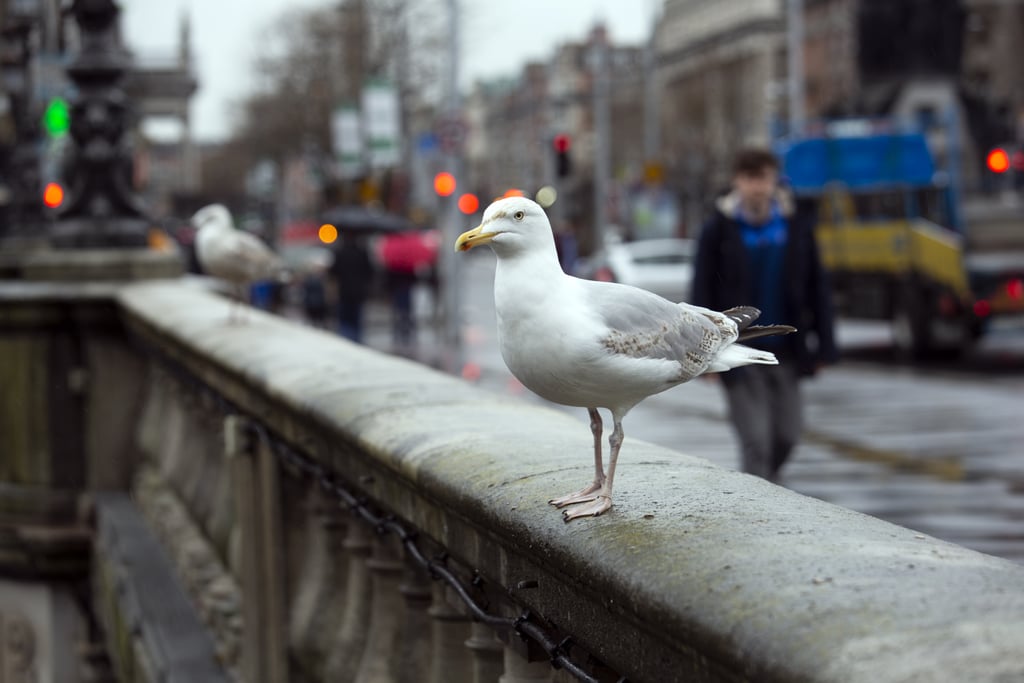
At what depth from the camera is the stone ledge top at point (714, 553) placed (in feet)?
6.04

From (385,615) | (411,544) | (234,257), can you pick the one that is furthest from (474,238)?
(234,257)

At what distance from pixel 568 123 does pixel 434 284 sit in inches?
4418

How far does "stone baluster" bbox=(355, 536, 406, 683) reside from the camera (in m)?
4.14

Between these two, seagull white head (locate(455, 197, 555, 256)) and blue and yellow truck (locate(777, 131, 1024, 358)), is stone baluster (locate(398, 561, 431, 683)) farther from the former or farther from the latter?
blue and yellow truck (locate(777, 131, 1024, 358))

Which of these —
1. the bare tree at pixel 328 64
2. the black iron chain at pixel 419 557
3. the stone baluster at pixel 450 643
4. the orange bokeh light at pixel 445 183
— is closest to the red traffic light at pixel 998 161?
the orange bokeh light at pixel 445 183

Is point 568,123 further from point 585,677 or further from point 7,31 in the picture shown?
point 585,677

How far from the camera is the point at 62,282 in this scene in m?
9.82

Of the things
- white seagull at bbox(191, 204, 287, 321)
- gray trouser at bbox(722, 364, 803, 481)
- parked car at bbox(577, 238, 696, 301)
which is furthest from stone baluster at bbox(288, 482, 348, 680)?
parked car at bbox(577, 238, 696, 301)

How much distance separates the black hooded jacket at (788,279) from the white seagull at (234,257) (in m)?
2.29

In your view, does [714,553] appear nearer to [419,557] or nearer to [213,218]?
[419,557]

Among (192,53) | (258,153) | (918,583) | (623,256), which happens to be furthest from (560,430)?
(258,153)

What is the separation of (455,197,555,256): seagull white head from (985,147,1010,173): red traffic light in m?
25.0

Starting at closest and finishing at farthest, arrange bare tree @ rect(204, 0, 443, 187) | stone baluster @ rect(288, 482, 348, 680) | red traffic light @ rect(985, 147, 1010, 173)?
stone baluster @ rect(288, 482, 348, 680) → red traffic light @ rect(985, 147, 1010, 173) → bare tree @ rect(204, 0, 443, 187)

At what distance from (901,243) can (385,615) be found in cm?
2158
